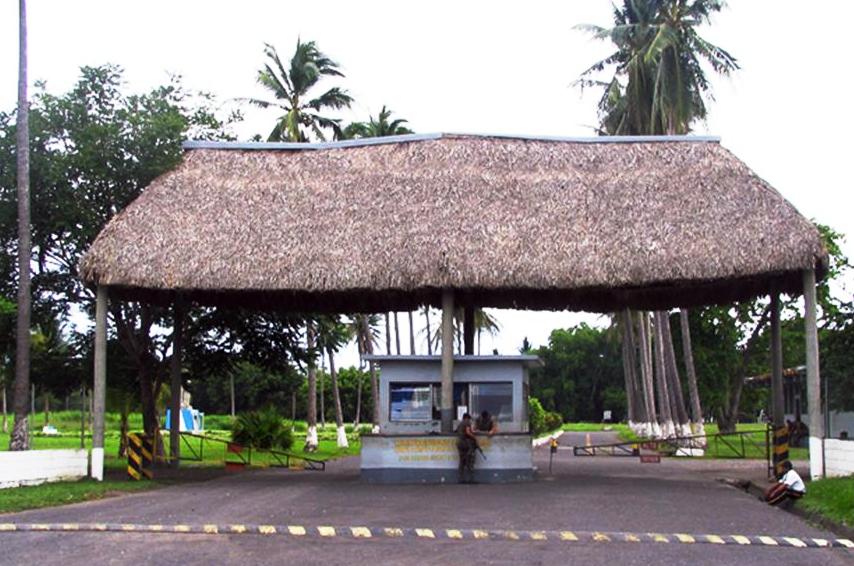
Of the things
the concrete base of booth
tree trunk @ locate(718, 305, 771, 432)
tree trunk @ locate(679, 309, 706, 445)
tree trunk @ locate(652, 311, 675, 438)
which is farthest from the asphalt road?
tree trunk @ locate(718, 305, 771, 432)

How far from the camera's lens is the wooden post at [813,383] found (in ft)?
67.4

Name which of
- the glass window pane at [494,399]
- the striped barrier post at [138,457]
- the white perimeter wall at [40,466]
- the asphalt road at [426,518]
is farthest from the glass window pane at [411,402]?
the white perimeter wall at [40,466]

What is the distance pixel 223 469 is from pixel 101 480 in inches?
218

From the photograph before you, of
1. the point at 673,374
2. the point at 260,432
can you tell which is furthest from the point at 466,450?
the point at 673,374

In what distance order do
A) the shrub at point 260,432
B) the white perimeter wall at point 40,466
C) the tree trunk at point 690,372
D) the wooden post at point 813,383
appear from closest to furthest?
1. the white perimeter wall at point 40,466
2. the wooden post at point 813,383
3. the shrub at point 260,432
4. the tree trunk at point 690,372

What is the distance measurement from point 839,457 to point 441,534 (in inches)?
393

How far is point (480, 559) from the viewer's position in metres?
11.2

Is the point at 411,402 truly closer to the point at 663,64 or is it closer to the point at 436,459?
the point at 436,459

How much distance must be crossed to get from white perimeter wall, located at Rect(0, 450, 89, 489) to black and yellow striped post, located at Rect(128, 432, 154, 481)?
0.85 meters

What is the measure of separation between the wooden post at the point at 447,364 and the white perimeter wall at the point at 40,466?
7.05 metres

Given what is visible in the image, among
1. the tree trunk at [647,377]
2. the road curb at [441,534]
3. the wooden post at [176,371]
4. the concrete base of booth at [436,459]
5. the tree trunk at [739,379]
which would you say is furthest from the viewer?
the tree trunk at [739,379]

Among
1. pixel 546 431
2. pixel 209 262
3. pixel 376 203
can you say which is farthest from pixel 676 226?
pixel 546 431

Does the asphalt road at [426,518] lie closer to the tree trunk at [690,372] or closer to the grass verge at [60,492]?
the grass verge at [60,492]

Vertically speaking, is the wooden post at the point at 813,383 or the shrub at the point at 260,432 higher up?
the wooden post at the point at 813,383
